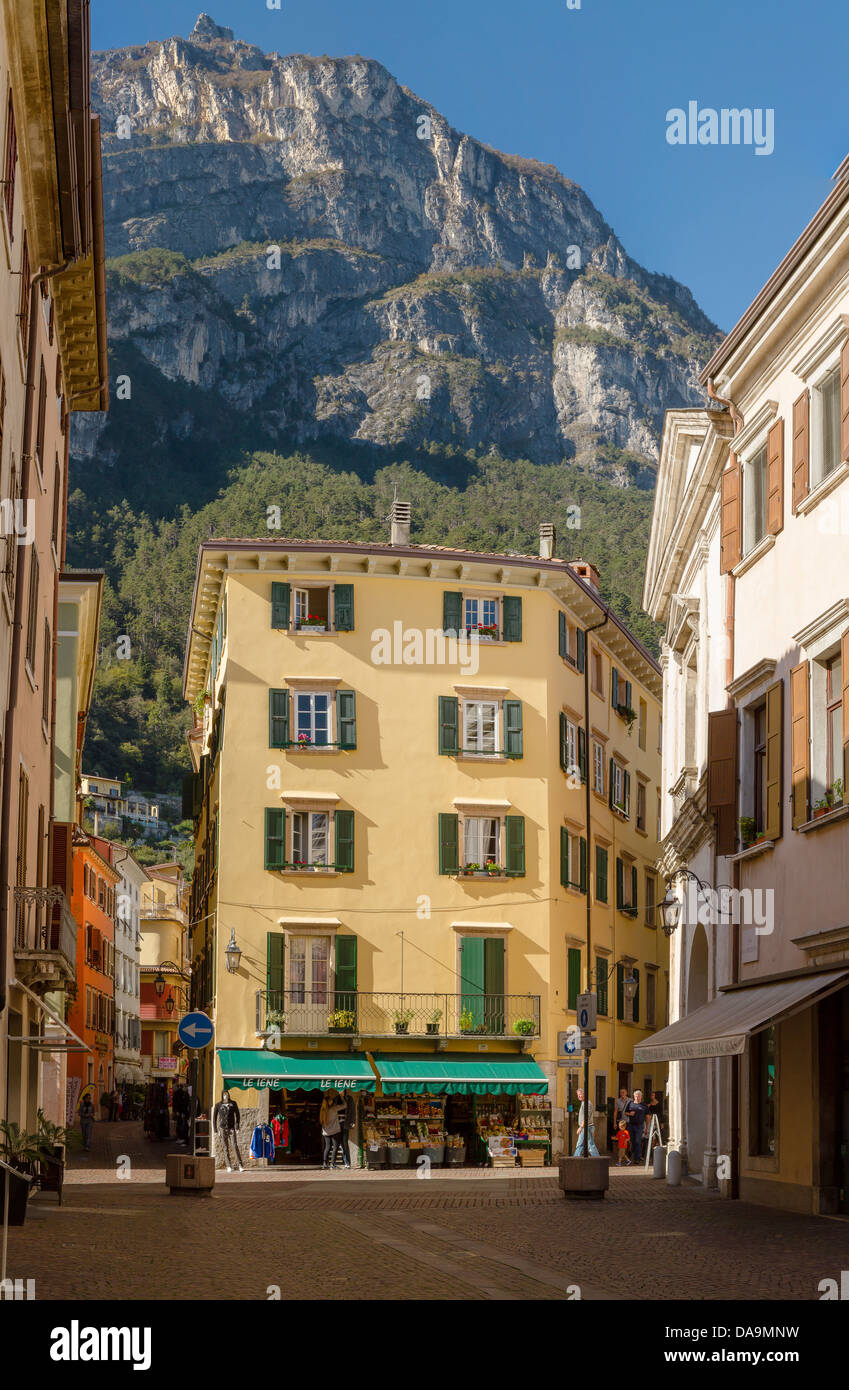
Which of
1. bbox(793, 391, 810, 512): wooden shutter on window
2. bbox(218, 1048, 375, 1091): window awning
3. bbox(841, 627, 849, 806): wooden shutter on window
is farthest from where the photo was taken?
A: bbox(218, 1048, 375, 1091): window awning

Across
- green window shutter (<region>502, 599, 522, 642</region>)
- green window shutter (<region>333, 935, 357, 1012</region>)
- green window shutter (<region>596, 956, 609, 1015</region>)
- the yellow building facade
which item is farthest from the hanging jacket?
green window shutter (<region>502, 599, 522, 642</region>)

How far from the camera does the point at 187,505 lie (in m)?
158

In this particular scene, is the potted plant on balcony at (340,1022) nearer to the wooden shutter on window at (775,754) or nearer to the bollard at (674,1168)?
A: the bollard at (674,1168)

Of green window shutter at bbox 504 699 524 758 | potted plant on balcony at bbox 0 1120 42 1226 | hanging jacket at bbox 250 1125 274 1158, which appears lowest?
hanging jacket at bbox 250 1125 274 1158

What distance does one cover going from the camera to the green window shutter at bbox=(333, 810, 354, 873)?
43656 millimetres

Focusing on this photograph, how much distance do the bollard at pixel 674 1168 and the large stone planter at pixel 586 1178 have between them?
406 centimetres

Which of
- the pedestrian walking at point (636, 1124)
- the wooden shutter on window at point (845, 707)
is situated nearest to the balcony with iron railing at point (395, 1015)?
the pedestrian walking at point (636, 1124)

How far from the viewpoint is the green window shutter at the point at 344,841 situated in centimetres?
4366

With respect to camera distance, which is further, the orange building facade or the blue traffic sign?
the orange building facade

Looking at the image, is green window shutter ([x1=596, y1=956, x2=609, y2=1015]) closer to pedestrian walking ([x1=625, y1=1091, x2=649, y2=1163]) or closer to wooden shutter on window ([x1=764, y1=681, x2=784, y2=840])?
pedestrian walking ([x1=625, y1=1091, x2=649, y2=1163])

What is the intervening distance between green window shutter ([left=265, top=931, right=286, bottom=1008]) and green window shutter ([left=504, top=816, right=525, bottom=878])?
6.18 meters
